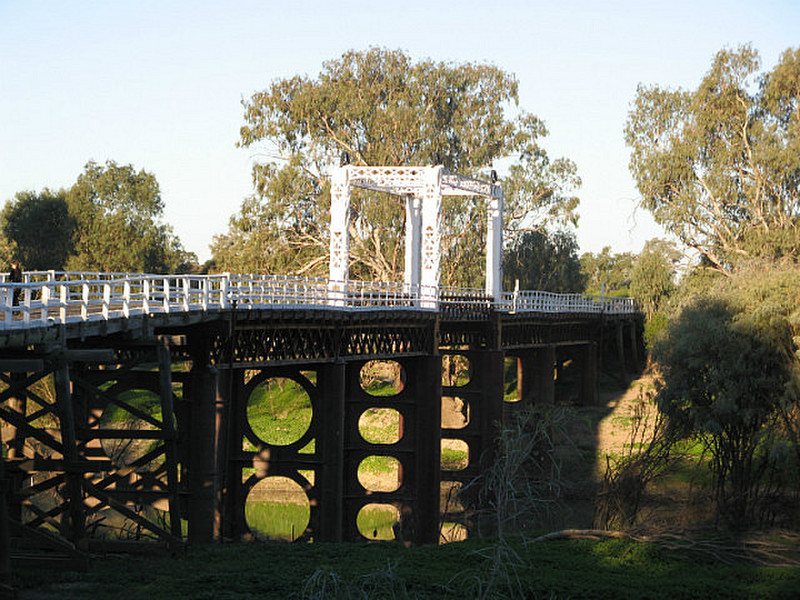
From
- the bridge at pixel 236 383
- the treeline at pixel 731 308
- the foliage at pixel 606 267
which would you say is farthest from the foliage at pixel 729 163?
the foliage at pixel 606 267

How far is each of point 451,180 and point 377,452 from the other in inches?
551

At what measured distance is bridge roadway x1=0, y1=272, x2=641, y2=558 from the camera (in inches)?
753

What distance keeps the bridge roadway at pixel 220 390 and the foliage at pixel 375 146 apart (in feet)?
42.1

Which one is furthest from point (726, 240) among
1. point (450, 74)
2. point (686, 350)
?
point (686, 350)

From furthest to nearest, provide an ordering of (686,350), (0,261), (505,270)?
(0,261), (505,270), (686,350)

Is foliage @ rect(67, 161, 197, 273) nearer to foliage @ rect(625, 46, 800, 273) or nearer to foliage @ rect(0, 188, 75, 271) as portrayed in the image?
foliage @ rect(0, 188, 75, 271)

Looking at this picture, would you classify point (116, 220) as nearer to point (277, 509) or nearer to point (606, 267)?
point (277, 509)

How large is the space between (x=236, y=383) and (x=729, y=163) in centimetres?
4089

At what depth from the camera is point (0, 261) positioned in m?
90.4

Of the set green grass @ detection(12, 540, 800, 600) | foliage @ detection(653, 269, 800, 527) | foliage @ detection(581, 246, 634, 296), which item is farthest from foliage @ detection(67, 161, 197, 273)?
foliage @ detection(581, 246, 634, 296)

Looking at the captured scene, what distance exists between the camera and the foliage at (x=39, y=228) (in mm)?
81250

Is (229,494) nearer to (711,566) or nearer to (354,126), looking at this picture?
(711,566)

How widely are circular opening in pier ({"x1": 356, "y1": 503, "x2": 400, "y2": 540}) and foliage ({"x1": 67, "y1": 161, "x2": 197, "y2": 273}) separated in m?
36.7

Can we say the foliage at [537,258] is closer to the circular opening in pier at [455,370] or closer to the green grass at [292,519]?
the circular opening in pier at [455,370]
